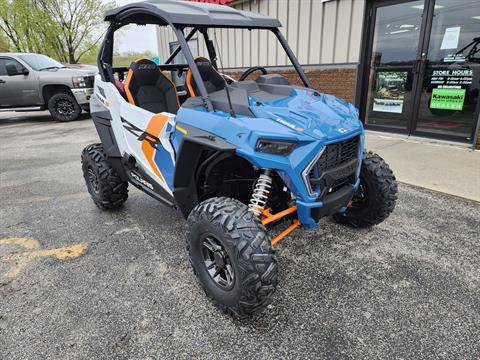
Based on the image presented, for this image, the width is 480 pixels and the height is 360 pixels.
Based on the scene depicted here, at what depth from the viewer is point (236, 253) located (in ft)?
6.35

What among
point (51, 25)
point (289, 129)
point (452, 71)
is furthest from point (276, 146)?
point (51, 25)

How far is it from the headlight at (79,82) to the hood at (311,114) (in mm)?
8743

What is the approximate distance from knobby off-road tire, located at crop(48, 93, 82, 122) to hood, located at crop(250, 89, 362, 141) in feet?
30.2

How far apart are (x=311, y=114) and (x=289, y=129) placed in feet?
0.81

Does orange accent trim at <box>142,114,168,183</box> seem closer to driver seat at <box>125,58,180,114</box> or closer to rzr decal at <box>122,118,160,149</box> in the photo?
rzr decal at <box>122,118,160,149</box>

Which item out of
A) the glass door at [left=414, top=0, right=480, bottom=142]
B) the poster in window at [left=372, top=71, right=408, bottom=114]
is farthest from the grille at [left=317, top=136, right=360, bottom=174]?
the poster in window at [left=372, top=71, right=408, bottom=114]

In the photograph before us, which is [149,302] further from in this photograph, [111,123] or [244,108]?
[111,123]

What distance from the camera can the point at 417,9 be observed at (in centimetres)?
580

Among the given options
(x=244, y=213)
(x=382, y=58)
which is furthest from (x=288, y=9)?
(x=244, y=213)

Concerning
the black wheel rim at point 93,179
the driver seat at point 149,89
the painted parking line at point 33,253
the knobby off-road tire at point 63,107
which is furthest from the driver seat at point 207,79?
the knobby off-road tire at point 63,107

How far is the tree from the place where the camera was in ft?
71.6

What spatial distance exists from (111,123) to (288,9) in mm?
5767

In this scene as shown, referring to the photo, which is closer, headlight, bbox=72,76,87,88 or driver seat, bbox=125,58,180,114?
driver seat, bbox=125,58,180,114

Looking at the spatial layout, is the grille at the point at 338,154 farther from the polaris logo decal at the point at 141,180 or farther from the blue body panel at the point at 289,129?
the polaris logo decal at the point at 141,180
